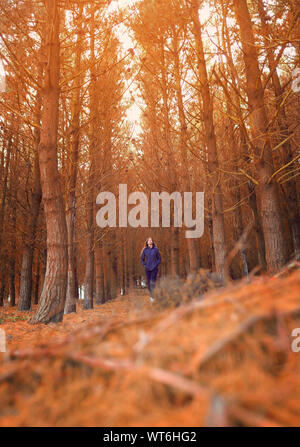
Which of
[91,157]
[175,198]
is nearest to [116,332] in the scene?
[91,157]

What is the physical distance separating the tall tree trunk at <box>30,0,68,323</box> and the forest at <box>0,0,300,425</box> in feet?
0.07

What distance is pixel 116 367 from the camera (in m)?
1.00

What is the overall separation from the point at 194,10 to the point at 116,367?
7366 millimetres

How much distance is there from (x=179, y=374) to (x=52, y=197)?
5.10m

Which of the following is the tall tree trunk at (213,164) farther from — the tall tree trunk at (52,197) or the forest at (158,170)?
the tall tree trunk at (52,197)

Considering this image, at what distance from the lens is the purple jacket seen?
875cm

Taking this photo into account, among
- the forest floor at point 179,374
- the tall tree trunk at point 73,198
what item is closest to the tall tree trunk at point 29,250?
the tall tree trunk at point 73,198

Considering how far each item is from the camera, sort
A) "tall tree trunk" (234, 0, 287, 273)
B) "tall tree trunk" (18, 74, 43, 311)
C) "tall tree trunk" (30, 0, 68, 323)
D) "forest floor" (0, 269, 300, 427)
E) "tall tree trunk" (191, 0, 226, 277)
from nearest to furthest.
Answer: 1. "forest floor" (0, 269, 300, 427)
2. "tall tree trunk" (234, 0, 287, 273)
3. "tall tree trunk" (30, 0, 68, 323)
4. "tall tree trunk" (191, 0, 226, 277)
5. "tall tree trunk" (18, 74, 43, 311)

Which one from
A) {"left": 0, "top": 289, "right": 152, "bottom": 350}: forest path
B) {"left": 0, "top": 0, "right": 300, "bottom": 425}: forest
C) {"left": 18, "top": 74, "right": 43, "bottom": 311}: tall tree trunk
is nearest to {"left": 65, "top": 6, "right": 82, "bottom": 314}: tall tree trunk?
{"left": 0, "top": 0, "right": 300, "bottom": 425}: forest

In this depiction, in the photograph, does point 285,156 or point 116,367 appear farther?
point 285,156

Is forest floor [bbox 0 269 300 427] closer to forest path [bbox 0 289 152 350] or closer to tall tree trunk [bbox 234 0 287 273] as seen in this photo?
forest path [bbox 0 289 152 350]

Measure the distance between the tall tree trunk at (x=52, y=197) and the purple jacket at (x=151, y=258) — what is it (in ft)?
11.6
